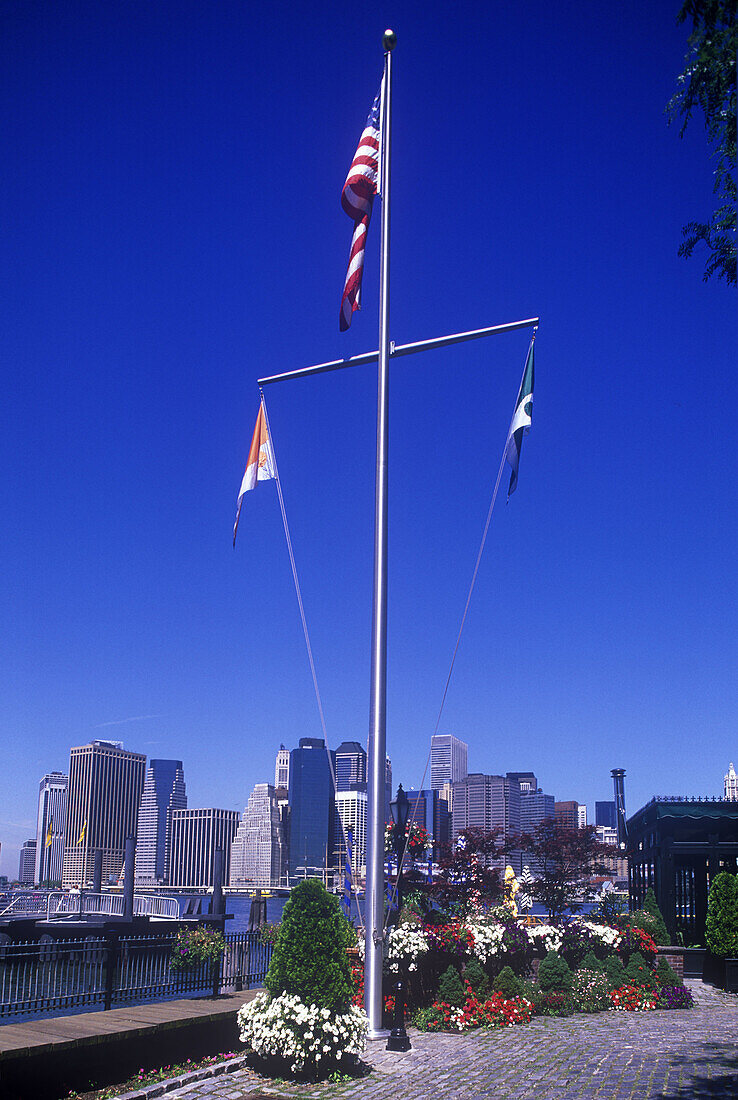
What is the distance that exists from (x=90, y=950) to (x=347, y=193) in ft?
37.4

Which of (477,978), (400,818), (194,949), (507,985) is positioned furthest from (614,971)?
(194,949)

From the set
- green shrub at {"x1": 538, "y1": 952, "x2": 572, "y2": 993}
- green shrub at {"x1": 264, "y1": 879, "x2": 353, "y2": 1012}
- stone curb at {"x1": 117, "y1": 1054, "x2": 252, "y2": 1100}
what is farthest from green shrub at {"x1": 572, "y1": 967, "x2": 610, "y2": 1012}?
stone curb at {"x1": 117, "y1": 1054, "x2": 252, "y2": 1100}

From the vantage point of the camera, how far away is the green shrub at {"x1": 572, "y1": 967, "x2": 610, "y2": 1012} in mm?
15172

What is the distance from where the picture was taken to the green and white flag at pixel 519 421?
554 inches

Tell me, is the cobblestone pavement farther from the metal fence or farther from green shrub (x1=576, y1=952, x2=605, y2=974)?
the metal fence

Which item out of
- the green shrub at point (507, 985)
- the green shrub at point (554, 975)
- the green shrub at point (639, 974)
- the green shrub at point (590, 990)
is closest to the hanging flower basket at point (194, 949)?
the green shrub at point (507, 985)

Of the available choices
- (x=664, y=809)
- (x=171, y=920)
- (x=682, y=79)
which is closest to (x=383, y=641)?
(x=682, y=79)

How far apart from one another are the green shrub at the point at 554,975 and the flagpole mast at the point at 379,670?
4.24 meters

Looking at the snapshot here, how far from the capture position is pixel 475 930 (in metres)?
15.1

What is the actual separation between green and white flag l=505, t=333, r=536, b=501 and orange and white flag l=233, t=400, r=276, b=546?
12.8 feet

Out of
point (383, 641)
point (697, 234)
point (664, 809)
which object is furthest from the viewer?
point (664, 809)

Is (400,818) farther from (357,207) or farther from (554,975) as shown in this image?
(357,207)

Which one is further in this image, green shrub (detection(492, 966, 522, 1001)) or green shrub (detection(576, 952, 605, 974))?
green shrub (detection(576, 952, 605, 974))

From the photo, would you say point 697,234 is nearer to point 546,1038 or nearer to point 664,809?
point 546,1038
